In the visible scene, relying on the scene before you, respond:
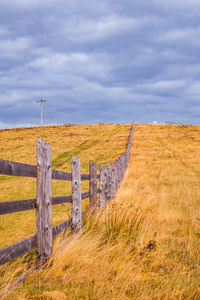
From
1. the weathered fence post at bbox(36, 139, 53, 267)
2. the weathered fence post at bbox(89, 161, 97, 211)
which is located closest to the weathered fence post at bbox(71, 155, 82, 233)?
the weathered fence post at bbox(89, 161, 97, 211)

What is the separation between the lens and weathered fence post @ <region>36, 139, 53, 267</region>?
452 cm

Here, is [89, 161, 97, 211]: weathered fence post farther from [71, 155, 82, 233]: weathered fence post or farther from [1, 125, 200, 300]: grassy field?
[71, 155, 82, 233]: weathered fence post

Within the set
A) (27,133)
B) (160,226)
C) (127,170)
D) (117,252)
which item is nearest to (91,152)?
(127,170)

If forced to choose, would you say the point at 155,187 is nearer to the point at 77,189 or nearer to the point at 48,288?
the point at 77,189

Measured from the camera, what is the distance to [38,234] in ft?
14.8

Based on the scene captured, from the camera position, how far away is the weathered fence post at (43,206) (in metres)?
4.52

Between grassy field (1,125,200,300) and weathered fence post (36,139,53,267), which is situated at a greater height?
weathered fence post (36,139,53,267)

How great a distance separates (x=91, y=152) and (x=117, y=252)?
26568 mm

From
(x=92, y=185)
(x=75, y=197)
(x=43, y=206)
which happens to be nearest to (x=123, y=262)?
(x=43, y=206)

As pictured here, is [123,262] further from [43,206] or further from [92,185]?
[92,185]

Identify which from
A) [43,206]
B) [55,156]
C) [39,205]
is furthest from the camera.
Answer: [55,156]

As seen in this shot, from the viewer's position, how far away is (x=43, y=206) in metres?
4.62

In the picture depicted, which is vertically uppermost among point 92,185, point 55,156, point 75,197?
point 55,156

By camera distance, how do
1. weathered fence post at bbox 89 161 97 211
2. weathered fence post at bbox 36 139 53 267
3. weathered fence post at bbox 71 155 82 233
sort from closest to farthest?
weathered fence post at bbox 36 139 53 267 < weathered fence post at bbox 71 155 82 233 < weathered fence post at bbox 89 161 97 211
